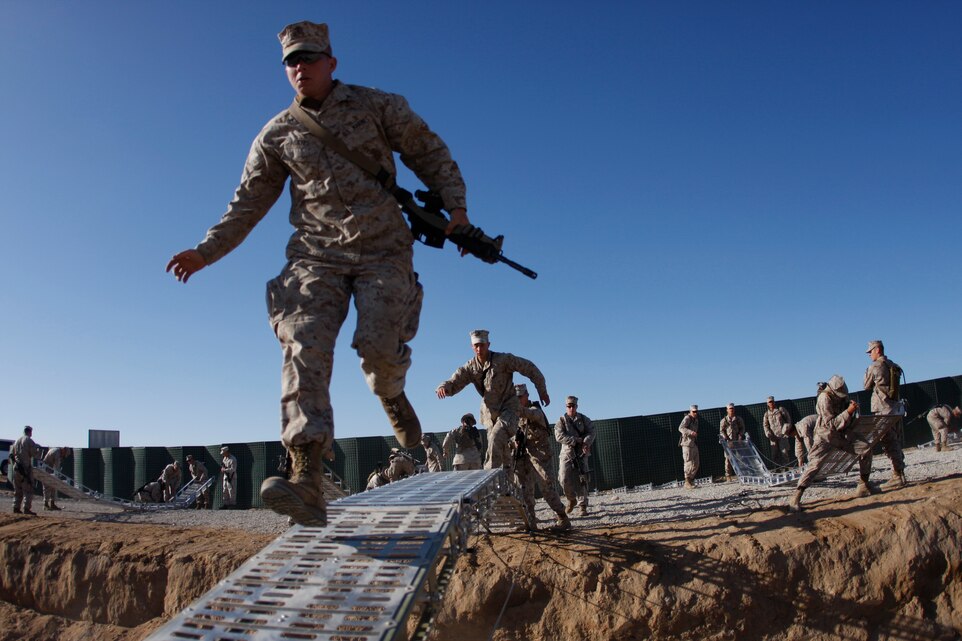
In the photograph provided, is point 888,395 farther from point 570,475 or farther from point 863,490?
point 570,475

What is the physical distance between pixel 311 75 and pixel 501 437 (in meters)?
5.03

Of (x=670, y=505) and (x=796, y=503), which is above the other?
(x=796, y=503)

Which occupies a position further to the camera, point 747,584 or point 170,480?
point 170,480

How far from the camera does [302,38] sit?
11.3ft

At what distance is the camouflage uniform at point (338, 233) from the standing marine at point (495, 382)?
13.4 feet

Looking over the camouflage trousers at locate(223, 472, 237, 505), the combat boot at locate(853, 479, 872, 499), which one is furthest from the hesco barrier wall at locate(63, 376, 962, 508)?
the combat boot at locate(853, 479, 872, 499)

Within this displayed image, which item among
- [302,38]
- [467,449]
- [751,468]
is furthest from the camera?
[751,468]

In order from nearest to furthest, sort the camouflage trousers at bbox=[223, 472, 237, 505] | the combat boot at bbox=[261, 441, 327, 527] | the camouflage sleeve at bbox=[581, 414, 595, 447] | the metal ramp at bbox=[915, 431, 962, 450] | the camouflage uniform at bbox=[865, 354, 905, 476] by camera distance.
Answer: the combat boot at bbox=[261, 441, 327, 527], the camouflage uniform at bbox=[865, 354, 905, 476], the camouflage sleeve at bbox=[581, 414, 595, 447], the metal ramp at bbox=[915, 431, 962, 450], the camouflage trousers at bbox=[223, 472, 237, 505]

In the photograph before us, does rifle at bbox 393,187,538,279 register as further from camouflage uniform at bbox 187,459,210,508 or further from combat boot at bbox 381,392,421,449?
camouflage uniform at bbox 187,459,210,508

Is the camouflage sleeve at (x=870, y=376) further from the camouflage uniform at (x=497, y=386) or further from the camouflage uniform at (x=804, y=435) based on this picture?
the camouflage uniform at (x=804, y=435)

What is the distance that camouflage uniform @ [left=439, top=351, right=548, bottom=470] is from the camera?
7.69 metres

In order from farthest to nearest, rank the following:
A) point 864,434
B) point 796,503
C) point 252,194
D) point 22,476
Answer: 1. point 22,476
2. point 864,434
3. point 796,503
4. point 252,194

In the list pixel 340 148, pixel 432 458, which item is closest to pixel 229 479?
pixel 432 458

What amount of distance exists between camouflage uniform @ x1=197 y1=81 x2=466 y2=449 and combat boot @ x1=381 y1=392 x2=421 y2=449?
0.58 feet
